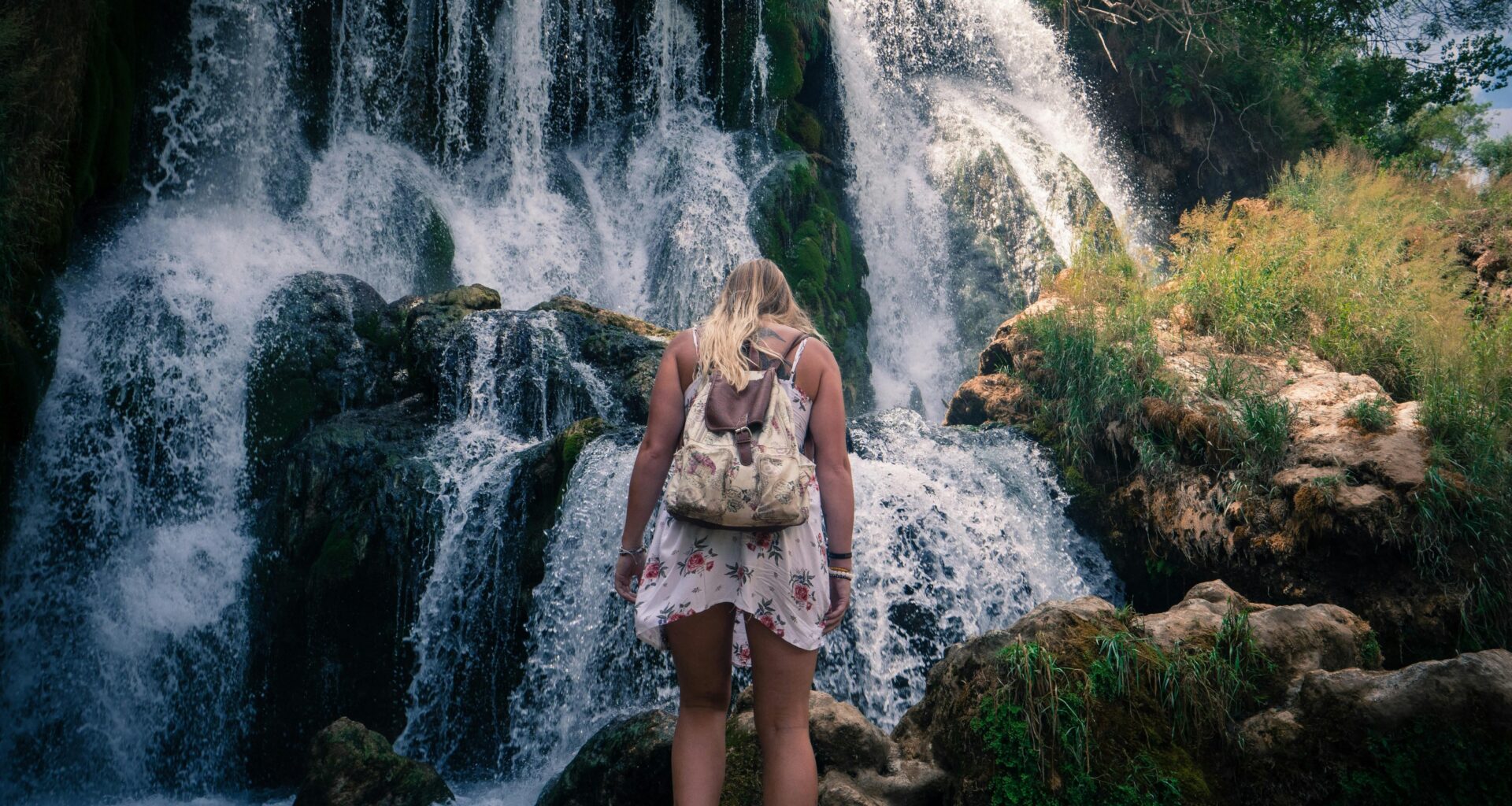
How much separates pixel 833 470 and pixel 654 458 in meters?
0.50

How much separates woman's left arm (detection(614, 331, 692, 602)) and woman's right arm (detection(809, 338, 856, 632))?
0.38 meters

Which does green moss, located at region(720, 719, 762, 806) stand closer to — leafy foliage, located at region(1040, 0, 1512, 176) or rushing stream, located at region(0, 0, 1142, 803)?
rushing stream, located at region(0, 0, 1142, 803)

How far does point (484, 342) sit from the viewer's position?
726 cm

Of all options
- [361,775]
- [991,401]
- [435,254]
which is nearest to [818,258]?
[991,401]

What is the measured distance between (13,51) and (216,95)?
3819mm

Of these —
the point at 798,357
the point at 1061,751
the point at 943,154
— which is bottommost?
the point at 1061,751

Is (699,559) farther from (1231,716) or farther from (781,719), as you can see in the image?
(1231,716)

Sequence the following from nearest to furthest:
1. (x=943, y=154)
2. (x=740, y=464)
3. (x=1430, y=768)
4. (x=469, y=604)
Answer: (x=740, y=464) < (x=1430, y=768) < (x=469, y=604) < (x=943, y=154)

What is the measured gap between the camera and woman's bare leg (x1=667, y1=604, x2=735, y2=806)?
232 cm

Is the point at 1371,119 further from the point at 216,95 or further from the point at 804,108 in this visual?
the point at 216,95

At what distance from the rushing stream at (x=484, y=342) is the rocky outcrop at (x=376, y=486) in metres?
0.07

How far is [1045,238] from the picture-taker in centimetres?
1304

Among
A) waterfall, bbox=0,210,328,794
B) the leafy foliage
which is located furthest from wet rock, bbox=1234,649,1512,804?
the leafy foliage

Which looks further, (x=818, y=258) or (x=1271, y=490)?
(x=818, y=258)
